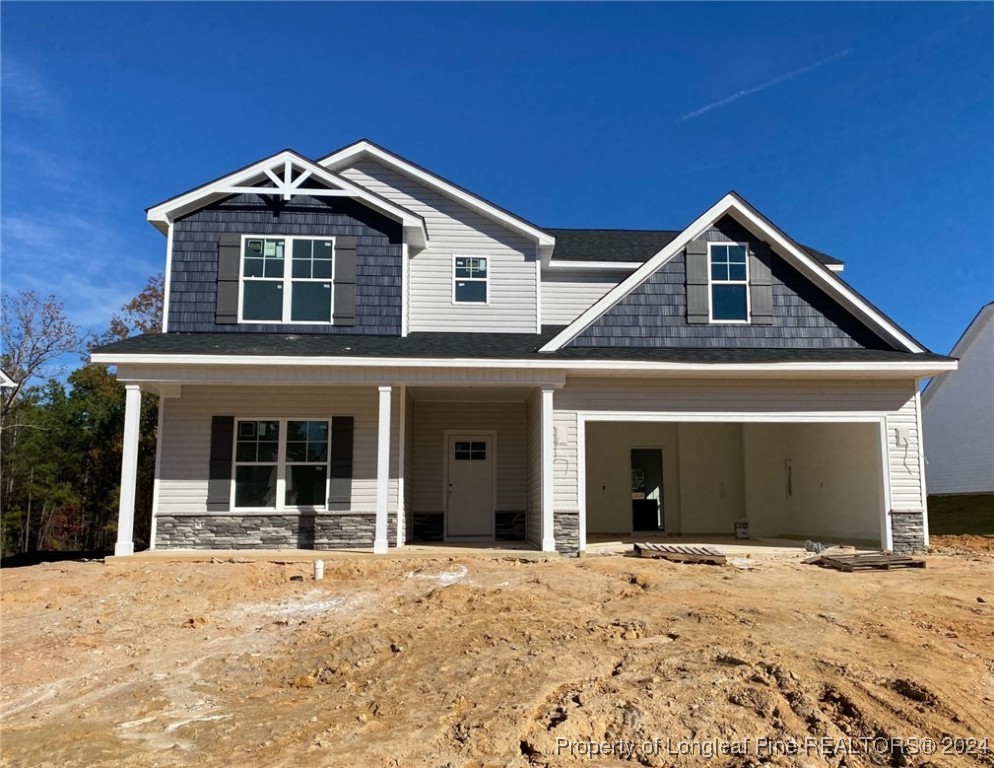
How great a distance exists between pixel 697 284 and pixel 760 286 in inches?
45.3

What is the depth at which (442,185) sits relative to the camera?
52.5 ft

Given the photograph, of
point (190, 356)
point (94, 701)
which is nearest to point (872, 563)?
point (94, 701)

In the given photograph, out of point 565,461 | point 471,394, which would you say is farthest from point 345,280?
point 565,461

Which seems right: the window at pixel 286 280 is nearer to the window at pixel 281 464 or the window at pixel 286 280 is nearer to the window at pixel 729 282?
the window at pixel 281 464

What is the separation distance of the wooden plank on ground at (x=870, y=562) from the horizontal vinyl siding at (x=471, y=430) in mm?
6253

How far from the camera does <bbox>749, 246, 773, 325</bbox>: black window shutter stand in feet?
46.2

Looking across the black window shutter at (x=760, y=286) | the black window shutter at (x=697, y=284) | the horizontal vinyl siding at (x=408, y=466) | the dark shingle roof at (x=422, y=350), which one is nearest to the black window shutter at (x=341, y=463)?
the horizontal vinyl siding at (x=408, y=466)

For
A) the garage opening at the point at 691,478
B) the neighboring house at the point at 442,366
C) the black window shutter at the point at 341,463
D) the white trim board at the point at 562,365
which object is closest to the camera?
the white trim board at the point at 562,365

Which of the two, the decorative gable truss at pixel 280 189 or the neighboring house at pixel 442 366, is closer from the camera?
the neighboring house at pixel 442 366

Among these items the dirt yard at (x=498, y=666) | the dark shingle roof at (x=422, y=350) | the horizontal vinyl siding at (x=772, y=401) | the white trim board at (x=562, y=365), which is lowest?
the dirt yard at (x=498, y=666)

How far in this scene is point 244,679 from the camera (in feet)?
24.6

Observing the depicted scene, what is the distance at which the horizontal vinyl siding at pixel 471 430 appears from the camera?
52.5 ft

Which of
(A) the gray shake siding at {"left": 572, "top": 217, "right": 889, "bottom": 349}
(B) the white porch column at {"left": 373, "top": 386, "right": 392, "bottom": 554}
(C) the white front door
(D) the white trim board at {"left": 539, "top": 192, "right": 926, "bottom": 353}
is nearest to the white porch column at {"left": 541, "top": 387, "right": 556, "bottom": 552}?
(D) the white trim board at {"left": 539, "top": 192, "right": 926, "bottom": 353}

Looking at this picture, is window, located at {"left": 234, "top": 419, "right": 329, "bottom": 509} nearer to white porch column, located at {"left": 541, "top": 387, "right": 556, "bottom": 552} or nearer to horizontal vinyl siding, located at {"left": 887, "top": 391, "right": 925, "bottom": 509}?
white porch column, located at {"left": 541, "top": 387, "right": 556, "bottom": 552}
